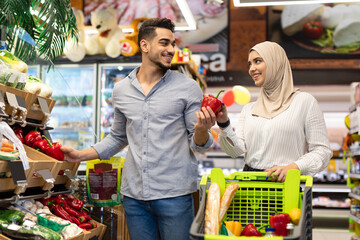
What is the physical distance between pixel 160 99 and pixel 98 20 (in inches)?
206

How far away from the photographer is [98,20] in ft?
24.0

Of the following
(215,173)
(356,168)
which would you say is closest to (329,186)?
(356,168)

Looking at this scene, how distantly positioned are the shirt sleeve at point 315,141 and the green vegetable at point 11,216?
4.52 feet

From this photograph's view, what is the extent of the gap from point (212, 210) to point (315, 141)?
743mm

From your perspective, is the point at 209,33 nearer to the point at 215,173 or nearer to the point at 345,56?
the point at 345,56

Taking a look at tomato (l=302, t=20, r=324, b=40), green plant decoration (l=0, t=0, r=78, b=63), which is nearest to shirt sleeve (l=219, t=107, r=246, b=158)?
green plant decoration (l=0, t=0, r=78, b=63)

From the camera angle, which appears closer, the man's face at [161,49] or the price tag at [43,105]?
the man's face at [161,49]

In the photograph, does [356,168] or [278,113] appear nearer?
[278,113]

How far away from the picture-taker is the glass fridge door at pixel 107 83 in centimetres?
662

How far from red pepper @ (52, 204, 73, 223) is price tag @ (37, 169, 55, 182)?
31cm

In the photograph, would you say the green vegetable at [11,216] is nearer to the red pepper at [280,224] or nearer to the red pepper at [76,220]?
the red pepper at [76,220]

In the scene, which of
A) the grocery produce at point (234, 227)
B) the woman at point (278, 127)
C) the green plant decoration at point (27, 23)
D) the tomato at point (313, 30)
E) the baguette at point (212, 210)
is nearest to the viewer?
the baguette at point (212, 210)

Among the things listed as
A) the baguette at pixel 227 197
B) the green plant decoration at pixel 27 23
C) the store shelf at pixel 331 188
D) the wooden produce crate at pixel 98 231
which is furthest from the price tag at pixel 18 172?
the store shelf at pixel 331 188

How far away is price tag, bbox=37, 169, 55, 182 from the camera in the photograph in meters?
2.38
